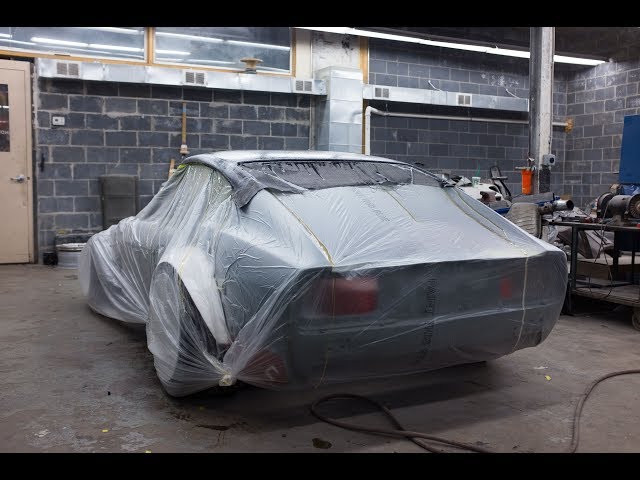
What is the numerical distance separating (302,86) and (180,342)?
6.58m

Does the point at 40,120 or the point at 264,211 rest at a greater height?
the point at 40,120

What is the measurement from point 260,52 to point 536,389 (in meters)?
6.87

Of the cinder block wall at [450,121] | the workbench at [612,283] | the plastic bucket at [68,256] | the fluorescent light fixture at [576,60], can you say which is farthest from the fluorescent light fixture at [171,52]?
the fluorescent light fixture at [576,60]

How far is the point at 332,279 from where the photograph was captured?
2.42 m

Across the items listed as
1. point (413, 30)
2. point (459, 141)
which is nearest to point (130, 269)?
point (413, 30)

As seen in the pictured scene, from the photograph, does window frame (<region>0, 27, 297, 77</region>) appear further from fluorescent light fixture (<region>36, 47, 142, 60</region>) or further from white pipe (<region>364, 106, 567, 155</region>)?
white pipe (<region>364, 106, 567, 155</region>)

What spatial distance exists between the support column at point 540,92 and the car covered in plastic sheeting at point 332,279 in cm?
501

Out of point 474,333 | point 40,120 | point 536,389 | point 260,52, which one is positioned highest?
point 260,52

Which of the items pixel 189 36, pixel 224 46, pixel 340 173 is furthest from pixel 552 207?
pixel 189 36

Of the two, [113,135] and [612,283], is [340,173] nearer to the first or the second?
[612,283]

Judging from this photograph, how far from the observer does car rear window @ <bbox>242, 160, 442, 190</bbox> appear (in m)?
3.22

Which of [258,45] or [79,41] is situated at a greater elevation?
[258,45]

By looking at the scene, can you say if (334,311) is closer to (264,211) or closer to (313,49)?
(264,211)

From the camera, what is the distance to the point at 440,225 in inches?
117
